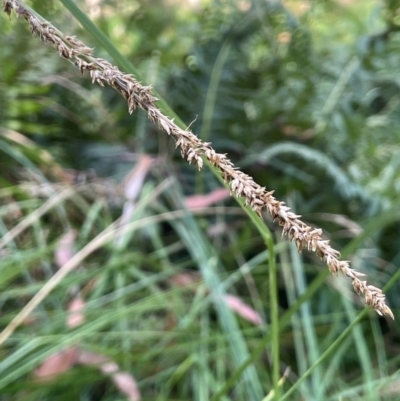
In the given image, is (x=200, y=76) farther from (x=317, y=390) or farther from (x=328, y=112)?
(x=317, y=390)

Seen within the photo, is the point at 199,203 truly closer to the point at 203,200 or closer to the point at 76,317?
the point at 203,200

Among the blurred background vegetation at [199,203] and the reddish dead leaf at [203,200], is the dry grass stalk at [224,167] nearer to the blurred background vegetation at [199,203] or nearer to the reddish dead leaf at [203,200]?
the blurred background vegetation at [199,203]

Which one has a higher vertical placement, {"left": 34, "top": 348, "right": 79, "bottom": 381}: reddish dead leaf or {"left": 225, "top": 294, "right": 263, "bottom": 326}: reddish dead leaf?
{"left": 225, "top": 294, "right": 263, "bottom": 326}: reddish dead leaf

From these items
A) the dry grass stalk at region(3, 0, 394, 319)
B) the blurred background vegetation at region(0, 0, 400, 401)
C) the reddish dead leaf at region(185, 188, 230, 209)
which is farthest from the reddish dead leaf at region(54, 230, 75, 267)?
the dry grass stalk at region(3, 0, 394, 319)

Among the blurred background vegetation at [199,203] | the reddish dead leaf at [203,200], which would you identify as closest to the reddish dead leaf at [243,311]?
the blurred background vegetation at [199,203]

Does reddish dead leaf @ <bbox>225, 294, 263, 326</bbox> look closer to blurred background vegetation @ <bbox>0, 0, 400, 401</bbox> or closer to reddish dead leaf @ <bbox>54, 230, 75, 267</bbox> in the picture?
blurred background vegetation @ <bbox>0, 0, 400, 401</bbox>

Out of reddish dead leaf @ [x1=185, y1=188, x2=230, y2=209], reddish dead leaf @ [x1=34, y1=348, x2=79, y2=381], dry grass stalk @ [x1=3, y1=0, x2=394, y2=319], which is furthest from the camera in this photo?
reddish dead leaf @ [x1=185, y1=188, x2=230, y2=209]

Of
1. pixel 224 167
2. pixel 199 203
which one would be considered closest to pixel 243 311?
pixel 199 203

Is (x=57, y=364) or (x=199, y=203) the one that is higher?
(x=199, y=203)
